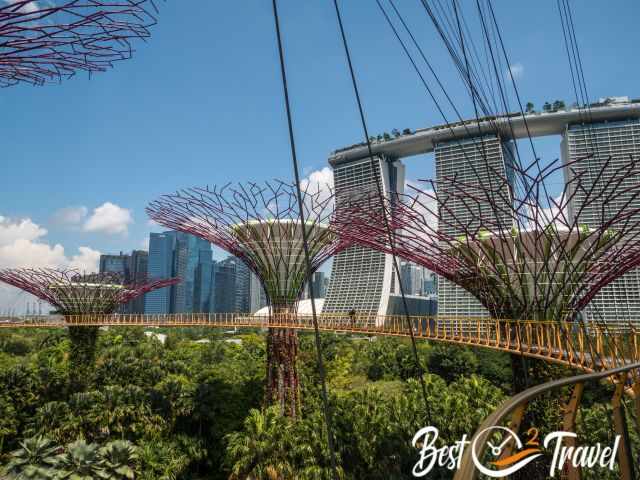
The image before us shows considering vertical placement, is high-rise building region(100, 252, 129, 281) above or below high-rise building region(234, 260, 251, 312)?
above

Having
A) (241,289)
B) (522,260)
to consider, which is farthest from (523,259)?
(241,289)

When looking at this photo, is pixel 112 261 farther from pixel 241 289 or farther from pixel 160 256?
pixel 241 289

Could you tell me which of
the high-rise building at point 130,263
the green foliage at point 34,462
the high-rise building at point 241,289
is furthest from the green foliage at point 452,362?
the high-rise building at point 241,289

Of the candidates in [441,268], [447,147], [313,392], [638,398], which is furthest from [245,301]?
[638,398]

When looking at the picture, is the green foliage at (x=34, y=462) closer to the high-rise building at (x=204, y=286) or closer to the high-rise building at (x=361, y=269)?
the high-rise building at (x=361, y=269)

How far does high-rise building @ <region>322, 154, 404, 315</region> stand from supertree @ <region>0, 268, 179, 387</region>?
48443mm

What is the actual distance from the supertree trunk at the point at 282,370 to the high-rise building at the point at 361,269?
5197 centimetres

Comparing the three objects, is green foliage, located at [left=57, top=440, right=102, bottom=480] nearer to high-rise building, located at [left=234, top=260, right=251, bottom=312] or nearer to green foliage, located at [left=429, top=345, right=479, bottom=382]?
green foliage, located at [left=429, top=345, right=479, bottom=382]

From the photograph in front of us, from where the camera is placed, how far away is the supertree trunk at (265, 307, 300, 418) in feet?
56.0

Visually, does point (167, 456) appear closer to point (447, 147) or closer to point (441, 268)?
point (441, 268)

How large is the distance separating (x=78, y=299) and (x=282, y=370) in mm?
11820

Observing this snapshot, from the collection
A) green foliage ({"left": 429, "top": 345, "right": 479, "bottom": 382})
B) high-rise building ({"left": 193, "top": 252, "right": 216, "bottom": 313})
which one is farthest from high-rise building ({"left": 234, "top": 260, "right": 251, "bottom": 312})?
green foliage ({"left": 429, "top": 345, "right": 479, "bottom": 382})

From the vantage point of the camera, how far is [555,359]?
9062mm

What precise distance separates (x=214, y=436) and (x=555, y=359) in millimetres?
14978
